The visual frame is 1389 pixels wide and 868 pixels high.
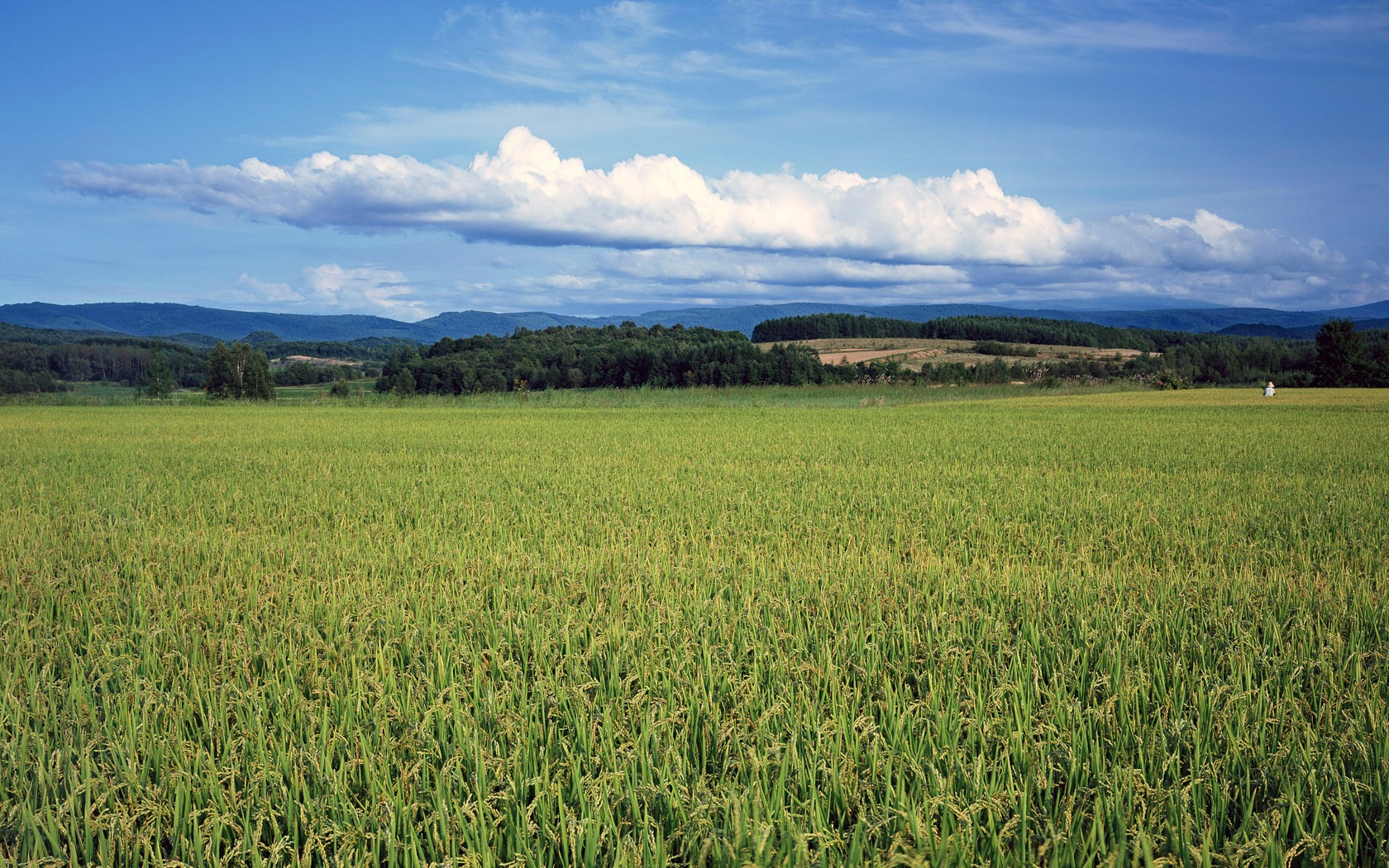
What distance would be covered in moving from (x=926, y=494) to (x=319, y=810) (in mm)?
8895

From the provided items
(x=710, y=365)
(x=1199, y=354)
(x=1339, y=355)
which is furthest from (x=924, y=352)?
(x=1339, y=355)

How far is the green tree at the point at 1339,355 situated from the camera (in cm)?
6875

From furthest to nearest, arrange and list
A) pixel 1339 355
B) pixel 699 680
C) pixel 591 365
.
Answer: pixel 591 365
pixel 1339 355
pixel 699 680

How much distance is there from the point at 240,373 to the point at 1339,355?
92333mm

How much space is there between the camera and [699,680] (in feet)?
12.0

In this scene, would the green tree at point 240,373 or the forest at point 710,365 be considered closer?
the green tree at point 240,373

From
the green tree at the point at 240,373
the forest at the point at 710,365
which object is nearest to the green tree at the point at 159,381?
the forest at the point at 710,365

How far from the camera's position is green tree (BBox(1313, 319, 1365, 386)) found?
68.8 m

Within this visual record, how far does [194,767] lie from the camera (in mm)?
3240

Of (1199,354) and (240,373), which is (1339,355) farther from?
(240,373)

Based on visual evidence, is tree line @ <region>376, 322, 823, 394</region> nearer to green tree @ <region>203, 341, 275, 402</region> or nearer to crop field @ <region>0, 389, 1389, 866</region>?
green tree @ <region>203, 341, 275, 402</region>

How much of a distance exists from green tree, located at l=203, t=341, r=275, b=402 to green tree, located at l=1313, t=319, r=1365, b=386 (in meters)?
87.4

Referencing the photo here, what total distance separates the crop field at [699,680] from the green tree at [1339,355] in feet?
246

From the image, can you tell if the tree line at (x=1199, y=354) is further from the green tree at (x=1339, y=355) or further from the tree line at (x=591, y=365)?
the tree line at (x=591, y=365)
